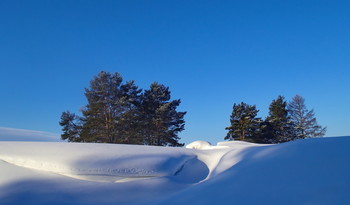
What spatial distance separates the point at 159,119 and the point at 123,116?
2.93 metres

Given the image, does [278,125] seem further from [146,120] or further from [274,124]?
[146,120]

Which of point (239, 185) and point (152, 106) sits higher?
point (152, 106)

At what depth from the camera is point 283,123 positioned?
66.0ft

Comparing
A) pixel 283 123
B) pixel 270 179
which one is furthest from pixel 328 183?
pixel 283 123

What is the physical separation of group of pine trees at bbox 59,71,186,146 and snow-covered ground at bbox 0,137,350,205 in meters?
11.8

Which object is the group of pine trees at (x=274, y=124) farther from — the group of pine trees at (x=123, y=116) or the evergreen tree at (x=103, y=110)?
the evergreen tree at (x=103, y=110)

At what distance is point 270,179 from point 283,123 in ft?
69.2

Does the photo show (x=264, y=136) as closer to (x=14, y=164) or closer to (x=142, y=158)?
(x=142, y=158)

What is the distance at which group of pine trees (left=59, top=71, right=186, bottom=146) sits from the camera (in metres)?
15.2

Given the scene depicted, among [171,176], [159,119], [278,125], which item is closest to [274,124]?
[278,125]

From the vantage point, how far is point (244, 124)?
18.6 metres

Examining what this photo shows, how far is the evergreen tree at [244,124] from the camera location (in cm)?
1848

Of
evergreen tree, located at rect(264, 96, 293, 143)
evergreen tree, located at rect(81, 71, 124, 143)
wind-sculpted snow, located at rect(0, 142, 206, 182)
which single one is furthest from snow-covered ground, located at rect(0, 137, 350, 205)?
evergreen tree, located at rect(264, 96, 293, 143)

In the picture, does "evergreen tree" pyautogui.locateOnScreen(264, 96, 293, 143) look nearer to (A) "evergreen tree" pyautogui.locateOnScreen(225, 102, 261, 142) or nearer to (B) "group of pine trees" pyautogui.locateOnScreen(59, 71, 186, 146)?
(A) "evergreen tree" pyautogui.locateOnScreen(225, 102, 261, 142)
